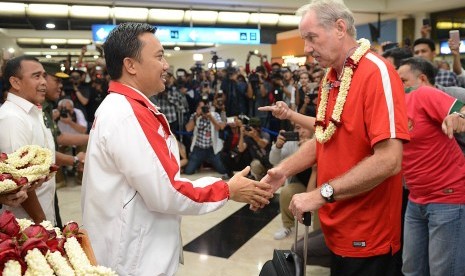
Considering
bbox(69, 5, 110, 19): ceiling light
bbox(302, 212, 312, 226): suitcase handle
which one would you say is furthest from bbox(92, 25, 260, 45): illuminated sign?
bbox(302, 212, 312, 226): suitcase handle

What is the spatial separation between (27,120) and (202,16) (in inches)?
303

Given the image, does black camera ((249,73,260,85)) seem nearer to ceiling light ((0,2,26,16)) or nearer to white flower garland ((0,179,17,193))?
ceiling light ((0,2,26,16))

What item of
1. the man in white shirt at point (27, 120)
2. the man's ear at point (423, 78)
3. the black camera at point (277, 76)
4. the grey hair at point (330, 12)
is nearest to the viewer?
the grey hair at point (330, 12)

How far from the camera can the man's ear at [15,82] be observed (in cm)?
243

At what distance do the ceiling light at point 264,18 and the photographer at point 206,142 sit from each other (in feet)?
12.0

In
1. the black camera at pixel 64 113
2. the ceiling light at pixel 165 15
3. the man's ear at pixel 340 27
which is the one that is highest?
the ceiling light at pixel 165 15

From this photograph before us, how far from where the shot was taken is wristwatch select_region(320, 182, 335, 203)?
1.48 m

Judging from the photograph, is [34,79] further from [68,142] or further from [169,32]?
[169,32]

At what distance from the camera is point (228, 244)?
3775 millimetres

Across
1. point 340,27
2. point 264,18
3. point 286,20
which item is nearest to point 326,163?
point 340,27

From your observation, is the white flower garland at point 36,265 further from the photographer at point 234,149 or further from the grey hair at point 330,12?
the photographer at point 234,149

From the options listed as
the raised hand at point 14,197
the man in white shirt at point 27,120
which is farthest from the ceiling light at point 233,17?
the raised hand at point 14,197

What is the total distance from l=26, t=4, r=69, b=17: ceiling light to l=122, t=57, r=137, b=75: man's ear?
26.4ft

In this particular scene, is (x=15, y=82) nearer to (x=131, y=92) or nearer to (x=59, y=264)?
(x=131, y=92)
